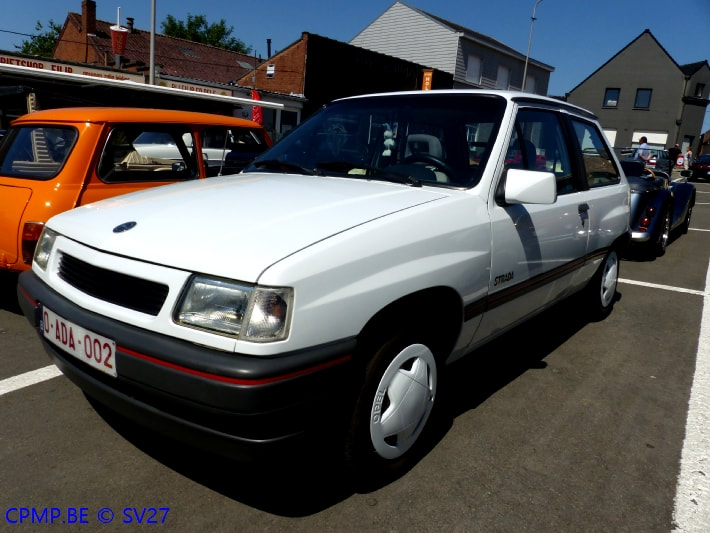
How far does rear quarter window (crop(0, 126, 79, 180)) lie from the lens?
13.8 ft

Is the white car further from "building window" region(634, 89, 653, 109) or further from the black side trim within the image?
"building window" region(634, 89, 653, 109)

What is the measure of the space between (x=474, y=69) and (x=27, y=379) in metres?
35.4

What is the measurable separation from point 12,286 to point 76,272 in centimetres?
333

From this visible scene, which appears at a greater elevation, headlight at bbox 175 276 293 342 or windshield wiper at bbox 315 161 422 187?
windshield wiper at bbox 315 161 422 187

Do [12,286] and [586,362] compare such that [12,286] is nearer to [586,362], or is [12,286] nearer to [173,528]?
[173,528]

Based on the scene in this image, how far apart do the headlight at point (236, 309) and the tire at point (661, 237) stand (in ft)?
23.6

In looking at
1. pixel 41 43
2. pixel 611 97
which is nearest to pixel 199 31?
pixel 41 43

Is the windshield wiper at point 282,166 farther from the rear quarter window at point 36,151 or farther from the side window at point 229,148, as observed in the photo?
the rear quarter window at point 36,151

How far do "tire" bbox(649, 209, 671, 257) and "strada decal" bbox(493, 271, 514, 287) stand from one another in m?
5.73

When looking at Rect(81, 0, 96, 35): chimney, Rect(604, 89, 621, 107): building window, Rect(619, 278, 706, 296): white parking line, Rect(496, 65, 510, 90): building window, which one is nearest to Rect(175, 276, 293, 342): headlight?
Rect(619, 278, 706, 296): white parking line

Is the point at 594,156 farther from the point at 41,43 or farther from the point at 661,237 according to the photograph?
the point at 41,43

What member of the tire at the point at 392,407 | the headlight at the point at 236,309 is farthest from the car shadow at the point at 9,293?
the tire at the point at 392,407

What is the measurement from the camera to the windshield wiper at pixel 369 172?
270 cm

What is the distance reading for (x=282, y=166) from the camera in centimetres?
317
